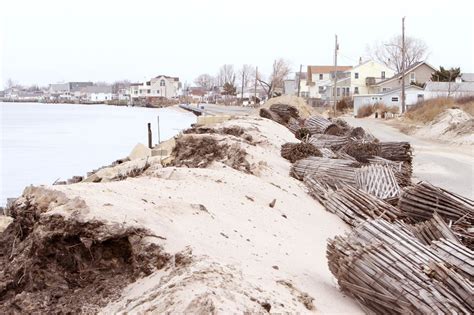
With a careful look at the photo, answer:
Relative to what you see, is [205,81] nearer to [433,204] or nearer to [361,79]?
[361,79]

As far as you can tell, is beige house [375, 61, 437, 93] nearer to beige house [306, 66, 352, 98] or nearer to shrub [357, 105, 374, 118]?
shrub [357, 105, 374, 118]

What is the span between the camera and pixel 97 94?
18175cm

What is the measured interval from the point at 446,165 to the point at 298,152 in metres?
8.64

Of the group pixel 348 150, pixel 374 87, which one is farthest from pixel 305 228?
pixel 374 87

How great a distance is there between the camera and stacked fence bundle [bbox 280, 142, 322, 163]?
15227 millimetres

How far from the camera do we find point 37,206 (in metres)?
6.38

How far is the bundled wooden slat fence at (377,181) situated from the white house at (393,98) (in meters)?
46.4

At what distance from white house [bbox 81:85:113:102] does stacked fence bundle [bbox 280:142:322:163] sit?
548ft

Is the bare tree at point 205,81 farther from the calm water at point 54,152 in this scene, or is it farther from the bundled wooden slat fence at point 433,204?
the bundled wooden slat fence at point 433,204

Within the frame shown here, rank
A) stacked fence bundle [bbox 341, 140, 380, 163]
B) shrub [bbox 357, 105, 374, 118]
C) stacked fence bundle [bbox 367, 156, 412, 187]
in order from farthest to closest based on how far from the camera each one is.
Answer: shrub [bbox 357, 105, 374, 118] < stacked fence bundle [bbox 341, 140, 380, 163] < stacked fence bundle [bbox 367, 156, 412, 187]

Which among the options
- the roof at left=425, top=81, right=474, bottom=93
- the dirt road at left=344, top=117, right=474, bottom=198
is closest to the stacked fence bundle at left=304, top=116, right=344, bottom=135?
the dirt road at left=344, top=117, right=474, bottom=198

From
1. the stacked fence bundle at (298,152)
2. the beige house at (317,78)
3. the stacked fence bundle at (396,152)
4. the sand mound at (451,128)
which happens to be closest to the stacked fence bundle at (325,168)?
the stacked fence bundle at (298,152)

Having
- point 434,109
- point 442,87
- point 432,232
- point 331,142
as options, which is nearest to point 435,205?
point 432,232

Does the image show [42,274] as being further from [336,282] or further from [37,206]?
[336,282]
